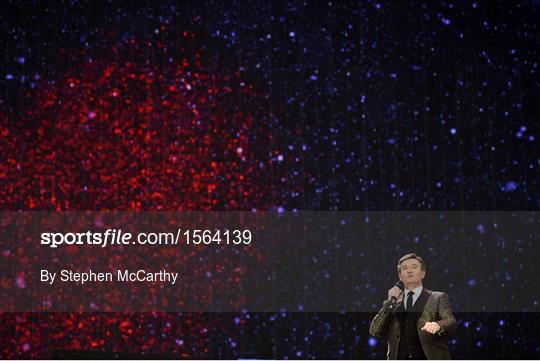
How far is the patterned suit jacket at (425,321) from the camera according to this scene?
210cm

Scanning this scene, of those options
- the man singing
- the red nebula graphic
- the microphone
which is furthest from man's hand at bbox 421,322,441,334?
the red nebula graphic

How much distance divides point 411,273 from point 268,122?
0.65 m

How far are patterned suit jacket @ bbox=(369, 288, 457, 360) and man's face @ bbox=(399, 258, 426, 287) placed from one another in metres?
0.05

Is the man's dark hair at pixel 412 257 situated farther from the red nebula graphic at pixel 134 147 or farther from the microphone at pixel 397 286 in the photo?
the red nebula graphic at pixel 134 147

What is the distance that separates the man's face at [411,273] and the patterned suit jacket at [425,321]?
48mm

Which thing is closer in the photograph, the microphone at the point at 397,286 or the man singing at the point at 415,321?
the man singing at the point at 415,321

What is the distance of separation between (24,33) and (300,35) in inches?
35.8

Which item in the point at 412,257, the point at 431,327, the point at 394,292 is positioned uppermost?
the point at 412,257

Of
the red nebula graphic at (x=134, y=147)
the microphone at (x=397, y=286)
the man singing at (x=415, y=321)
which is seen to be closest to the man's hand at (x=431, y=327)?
the man singing at (x=415, y=321)

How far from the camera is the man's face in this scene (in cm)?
222

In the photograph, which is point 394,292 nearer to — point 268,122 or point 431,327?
point 431,327

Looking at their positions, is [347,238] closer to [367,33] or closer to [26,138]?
[367,33]

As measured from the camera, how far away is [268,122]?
7.61 feet

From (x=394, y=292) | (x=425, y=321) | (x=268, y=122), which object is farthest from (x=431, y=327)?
(x=268, y=122)
